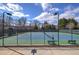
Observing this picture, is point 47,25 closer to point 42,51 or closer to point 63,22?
point 63,22

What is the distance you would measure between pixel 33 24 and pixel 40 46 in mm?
360

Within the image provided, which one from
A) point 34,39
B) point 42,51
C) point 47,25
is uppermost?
point 47,25

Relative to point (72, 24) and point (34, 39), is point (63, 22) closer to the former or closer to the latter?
point (72, 24)

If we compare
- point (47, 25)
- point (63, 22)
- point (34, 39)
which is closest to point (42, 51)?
point (34, 39)

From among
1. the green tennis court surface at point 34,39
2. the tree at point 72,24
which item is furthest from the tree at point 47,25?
the tree at point 72,24

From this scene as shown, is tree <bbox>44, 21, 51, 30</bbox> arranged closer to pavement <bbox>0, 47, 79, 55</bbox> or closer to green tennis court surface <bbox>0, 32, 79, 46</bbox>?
green tennis court surface <bbox>0, 32, 79, 46</bbox>

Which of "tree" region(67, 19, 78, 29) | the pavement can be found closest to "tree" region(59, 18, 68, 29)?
"tree" region(67, 19, 78, 29)

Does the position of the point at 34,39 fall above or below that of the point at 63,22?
below

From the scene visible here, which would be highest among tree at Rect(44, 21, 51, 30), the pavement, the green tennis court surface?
tree at Rect(44, 21, 51, 30)

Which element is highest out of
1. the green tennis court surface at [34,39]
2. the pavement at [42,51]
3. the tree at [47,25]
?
the tree at [47,25]

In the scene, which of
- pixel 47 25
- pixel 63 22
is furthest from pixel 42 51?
pixel 63 22

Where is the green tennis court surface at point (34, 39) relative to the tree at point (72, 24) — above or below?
below

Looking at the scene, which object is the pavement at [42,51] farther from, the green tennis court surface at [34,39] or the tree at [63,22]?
the tree at [63,22]

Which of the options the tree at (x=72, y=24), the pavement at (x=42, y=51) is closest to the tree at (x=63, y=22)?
the tree at (x=72, y=24)
